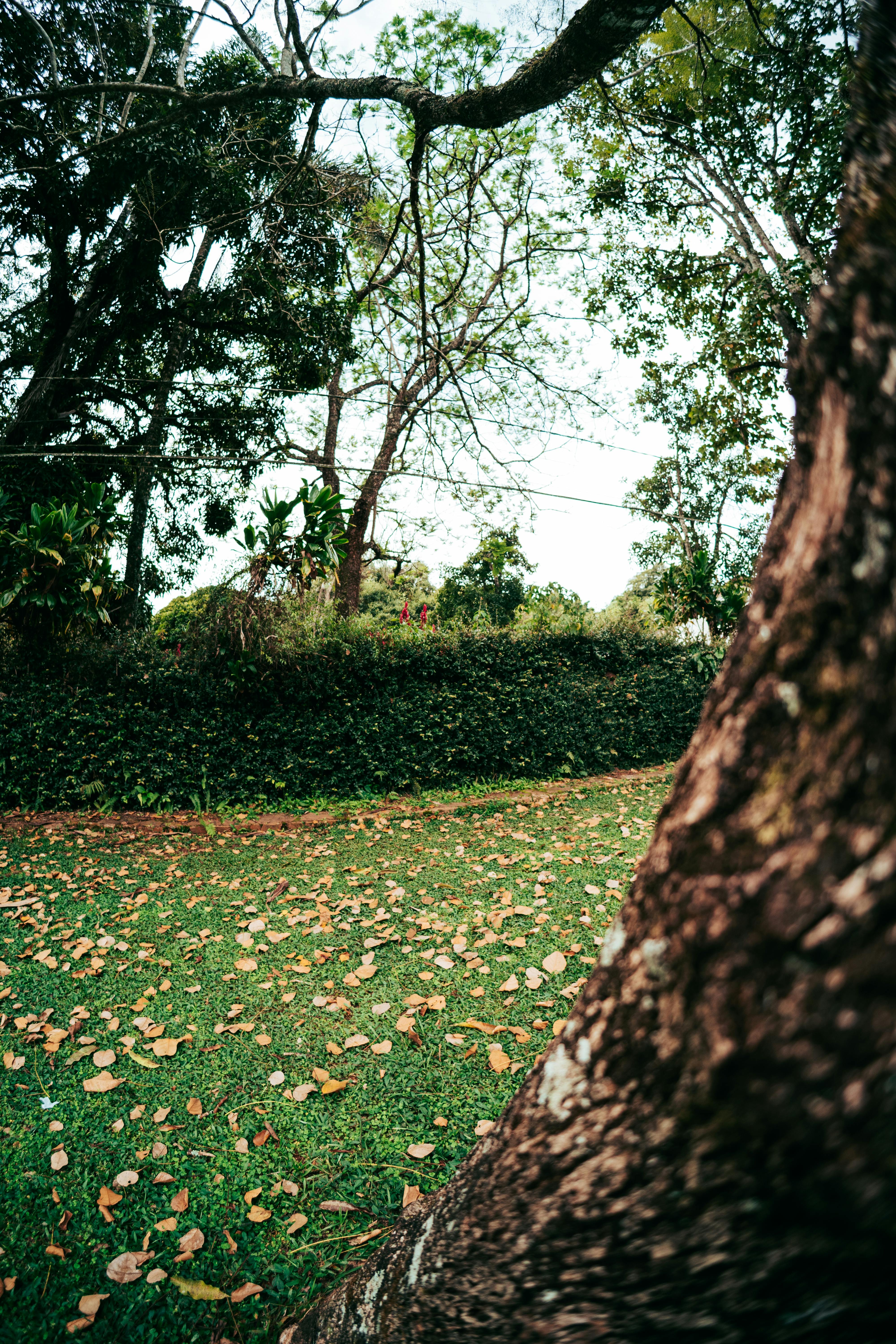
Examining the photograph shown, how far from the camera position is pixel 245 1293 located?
7.60 feet

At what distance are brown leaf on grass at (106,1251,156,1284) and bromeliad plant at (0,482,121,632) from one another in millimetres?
7095

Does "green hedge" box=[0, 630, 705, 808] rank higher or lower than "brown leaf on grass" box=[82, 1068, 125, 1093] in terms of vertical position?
higher

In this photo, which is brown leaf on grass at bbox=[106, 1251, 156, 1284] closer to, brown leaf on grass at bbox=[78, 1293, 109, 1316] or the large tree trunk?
brown leaf on grass at bbox=[78, 1293, 109, 1316]

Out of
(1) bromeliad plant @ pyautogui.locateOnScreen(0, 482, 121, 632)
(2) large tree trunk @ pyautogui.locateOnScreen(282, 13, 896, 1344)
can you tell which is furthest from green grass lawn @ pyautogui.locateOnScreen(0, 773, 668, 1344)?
(1) bromeliad plant @ pyautogui.locateOnScreen(0, 482, 121, 632)

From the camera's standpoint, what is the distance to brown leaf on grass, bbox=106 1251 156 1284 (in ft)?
7.77

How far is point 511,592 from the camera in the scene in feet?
114

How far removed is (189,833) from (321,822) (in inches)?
56.9

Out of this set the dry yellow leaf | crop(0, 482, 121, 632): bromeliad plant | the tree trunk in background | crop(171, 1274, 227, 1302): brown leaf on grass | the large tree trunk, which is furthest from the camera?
the tree trunk in background

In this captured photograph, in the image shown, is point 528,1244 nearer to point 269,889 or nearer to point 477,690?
point 269,889

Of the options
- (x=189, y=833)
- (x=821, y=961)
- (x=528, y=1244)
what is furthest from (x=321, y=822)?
(x=821, y=961)

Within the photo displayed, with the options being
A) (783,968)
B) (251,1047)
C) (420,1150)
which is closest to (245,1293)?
(420,1150)

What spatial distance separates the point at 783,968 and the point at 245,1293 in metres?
2.68

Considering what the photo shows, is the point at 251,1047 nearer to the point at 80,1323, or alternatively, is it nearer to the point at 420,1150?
the point at 420,1150

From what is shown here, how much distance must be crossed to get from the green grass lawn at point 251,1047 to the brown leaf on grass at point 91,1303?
0.05 ft
